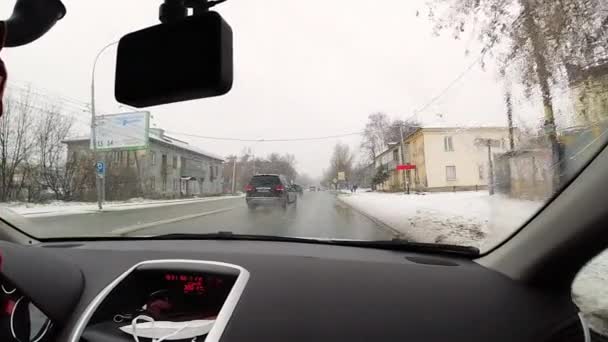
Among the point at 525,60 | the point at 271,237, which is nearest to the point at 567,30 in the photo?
the point at 525,60

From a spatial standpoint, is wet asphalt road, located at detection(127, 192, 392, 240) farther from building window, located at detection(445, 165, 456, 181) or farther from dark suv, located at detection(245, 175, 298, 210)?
building window, located at detection(445, 165, 456, 181)

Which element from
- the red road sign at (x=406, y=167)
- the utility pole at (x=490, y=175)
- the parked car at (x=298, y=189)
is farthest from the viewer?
the parked car at (x=298, y=189)

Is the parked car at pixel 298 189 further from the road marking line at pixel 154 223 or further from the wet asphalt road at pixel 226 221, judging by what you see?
the road marking line at pixel 154 223

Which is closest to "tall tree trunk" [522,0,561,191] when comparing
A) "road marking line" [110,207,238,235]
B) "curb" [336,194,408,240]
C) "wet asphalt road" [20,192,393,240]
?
"curb" [336,194,408,240]

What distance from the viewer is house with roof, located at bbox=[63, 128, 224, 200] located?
471 centimetres

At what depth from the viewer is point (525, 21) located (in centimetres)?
263

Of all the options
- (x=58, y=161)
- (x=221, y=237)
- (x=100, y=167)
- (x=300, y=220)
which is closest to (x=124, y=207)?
(x=100, y=167)

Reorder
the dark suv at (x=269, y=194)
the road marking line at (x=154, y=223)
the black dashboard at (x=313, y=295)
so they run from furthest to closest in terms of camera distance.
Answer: the dark suv at (x=269, y=194)
the road marking line at (x=154, y=223)
the black dashboard at (x=313, y=295)

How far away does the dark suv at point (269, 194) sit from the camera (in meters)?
5.93

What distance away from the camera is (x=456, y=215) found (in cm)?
330

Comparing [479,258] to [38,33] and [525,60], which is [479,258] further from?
[38,33]

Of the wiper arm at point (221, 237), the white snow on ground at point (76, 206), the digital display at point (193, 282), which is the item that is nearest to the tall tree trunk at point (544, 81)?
the wiper arm at point (221, 237)

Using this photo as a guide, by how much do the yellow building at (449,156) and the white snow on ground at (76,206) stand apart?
10.2ft

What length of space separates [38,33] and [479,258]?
9.21 feet
